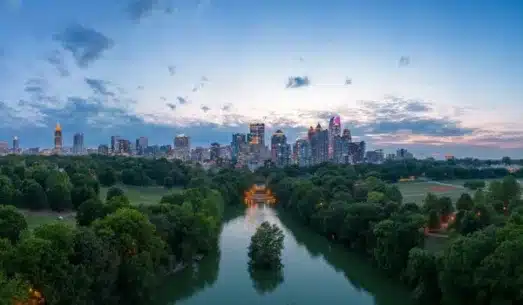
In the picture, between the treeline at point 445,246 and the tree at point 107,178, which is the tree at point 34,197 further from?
the tree at point 107,178

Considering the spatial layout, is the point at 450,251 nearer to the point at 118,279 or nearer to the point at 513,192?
the point at 118,279

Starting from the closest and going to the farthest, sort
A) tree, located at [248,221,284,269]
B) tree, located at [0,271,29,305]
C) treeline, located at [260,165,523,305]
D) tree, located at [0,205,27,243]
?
tree, located at [0,271,29,305], treeline, located at [260,165,523,305], tree, located at [0,205,27,243], tree, located at [248,221,284,269]

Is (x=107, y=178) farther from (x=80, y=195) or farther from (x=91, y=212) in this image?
(x=91, y=212)

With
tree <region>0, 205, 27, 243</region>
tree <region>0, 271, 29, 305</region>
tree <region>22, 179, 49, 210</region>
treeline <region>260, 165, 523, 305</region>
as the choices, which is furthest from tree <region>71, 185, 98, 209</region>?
tree <region>0, 271, 29, 305</region>

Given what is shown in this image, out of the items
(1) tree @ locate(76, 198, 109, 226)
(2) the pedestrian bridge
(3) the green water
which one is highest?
(1) tree @ locate(76, 198, 109, 226)

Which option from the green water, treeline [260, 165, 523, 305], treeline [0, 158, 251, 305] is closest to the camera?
treeline [0, 158, 251, 305]

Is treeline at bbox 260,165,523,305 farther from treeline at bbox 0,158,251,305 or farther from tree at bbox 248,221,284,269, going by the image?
treeline at bbox 0,158,251,305

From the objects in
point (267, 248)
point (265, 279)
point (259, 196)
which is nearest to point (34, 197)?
point (267, 248)
